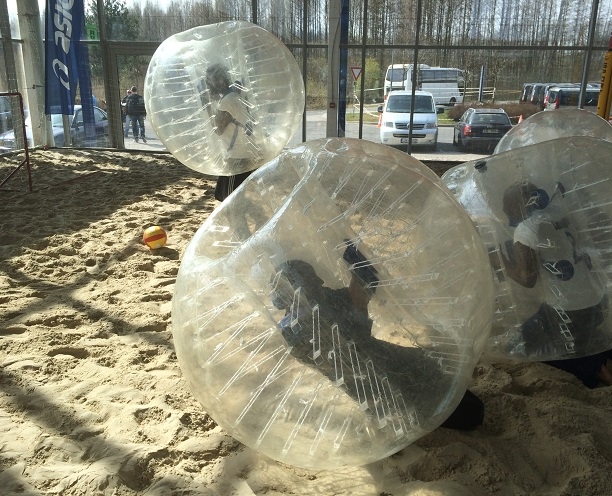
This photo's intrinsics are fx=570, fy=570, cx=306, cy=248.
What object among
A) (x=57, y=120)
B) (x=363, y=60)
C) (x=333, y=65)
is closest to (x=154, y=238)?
(x=333, y=65)

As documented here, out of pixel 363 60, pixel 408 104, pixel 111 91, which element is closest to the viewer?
pixel 363 60

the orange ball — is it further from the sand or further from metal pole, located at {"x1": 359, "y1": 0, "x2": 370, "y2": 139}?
metal pole, located at {"x1": 359, "y1": 0, "x2": 370, "y2": 139}

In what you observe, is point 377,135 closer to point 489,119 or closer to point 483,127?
point 483,127

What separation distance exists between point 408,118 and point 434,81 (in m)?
0.77

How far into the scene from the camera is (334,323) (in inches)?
60.7

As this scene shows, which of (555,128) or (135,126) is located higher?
(555,128)

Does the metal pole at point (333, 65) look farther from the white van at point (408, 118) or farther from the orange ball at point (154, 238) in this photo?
the orange ball at point (154, 238)

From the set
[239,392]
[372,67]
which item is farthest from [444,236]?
[372,67]

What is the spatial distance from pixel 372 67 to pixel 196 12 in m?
3.35

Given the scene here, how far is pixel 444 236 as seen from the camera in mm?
1648

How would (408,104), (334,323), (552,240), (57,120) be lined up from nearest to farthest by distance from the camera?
(334,323)
(552,240)
(408,104)
(57,120)

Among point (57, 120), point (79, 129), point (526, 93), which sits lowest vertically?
point (79, 129)

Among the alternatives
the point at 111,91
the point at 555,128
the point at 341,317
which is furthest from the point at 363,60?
the point at 341,317

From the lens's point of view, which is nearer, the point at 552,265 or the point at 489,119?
the point at 552,265
